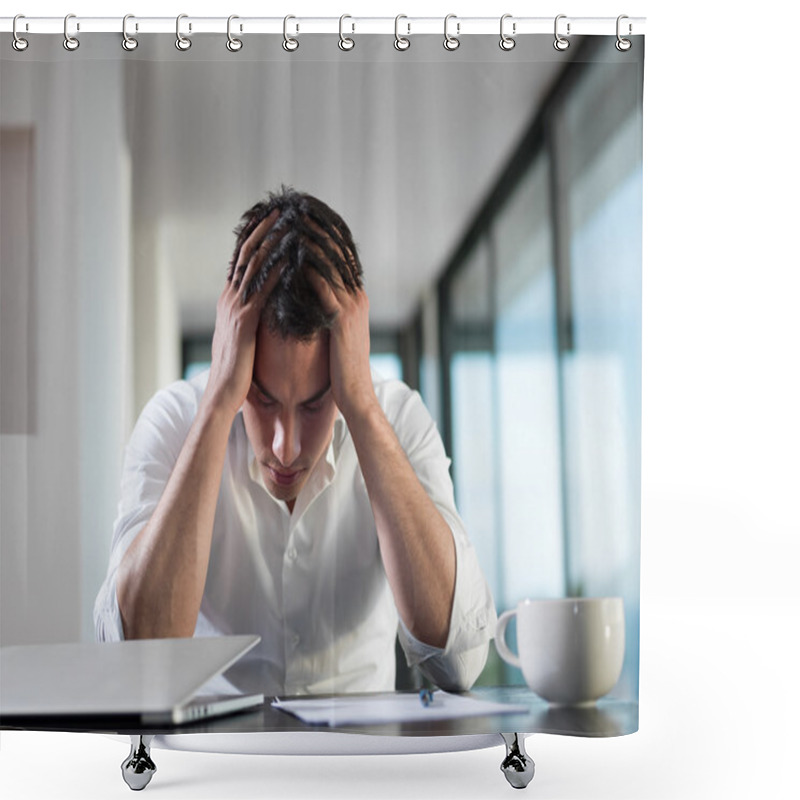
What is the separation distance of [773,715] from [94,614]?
1.25 metres

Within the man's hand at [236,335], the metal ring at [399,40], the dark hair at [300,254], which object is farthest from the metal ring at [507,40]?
the man's hand at [236,335]

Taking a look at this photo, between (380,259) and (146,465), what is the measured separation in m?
0.42

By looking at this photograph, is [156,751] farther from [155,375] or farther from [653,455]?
[653,455]

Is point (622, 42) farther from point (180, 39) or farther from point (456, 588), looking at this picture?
point (456, 588)

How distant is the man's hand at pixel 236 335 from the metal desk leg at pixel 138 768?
0.57 m

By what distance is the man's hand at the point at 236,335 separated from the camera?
136 cm

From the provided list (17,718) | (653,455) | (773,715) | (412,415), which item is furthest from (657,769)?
(17,718)

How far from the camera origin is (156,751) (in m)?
1.77

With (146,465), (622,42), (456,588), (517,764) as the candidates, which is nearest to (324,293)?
(146,465)

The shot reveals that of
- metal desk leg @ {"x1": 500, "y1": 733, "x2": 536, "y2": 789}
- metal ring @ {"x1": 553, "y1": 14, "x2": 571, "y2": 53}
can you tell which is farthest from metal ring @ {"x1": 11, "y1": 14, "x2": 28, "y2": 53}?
metal desk leg @ {"x1": 500, "y1": 733, "x2": 536, "y2": 789}

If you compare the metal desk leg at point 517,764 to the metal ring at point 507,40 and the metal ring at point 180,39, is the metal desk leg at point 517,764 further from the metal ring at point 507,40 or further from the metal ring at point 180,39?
the metal ring at point 180,39

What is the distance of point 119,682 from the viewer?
1.32 meters

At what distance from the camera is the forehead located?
136 centimetres

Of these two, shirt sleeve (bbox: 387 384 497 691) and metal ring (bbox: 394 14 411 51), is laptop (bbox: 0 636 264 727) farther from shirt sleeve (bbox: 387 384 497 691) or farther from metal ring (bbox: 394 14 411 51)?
metal ring (bbox: 394 14 411 51)
